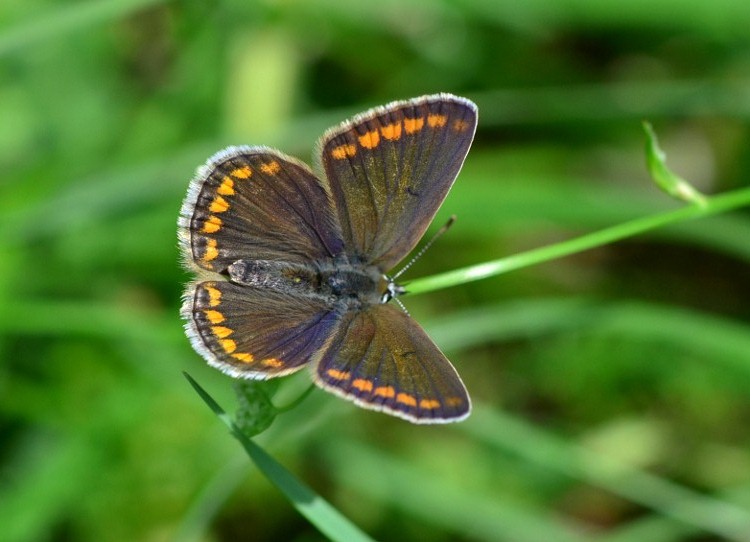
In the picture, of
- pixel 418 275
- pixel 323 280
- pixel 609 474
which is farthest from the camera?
pixel 418 275

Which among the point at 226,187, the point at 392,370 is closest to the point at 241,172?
the point at 226,187

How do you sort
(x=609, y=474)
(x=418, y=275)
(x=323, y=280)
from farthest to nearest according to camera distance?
(x=418, y=275), (x=609, y=474), (x=323, y=280)

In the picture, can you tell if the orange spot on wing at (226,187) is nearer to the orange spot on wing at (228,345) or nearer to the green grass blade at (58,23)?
the orange spot on wing at (228,345)

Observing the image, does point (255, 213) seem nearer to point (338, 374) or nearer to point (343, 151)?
point (343, 151)

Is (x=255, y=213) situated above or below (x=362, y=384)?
above

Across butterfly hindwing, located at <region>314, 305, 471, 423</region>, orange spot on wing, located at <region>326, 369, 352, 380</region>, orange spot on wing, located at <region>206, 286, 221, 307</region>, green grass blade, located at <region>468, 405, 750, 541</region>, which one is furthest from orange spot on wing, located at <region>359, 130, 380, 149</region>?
green grass blade, located at <region>468, 405, 750, 541</region>

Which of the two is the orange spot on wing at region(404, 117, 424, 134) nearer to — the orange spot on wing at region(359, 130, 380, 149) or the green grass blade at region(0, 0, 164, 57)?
the orange spot on wing at region(359, 130, 380, 149)
